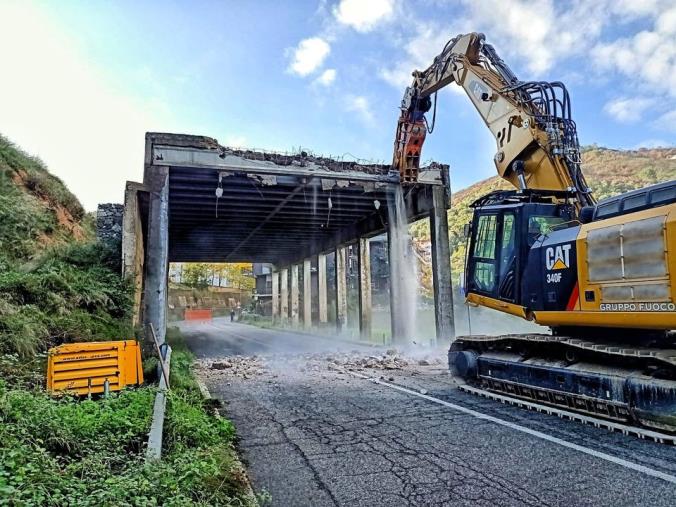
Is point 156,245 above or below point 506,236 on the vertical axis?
above

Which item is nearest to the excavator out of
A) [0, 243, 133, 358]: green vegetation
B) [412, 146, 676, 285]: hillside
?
[0, 243, 133, 358]: green vegetation

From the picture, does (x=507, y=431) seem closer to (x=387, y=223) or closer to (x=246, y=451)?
(x=246, y=451)

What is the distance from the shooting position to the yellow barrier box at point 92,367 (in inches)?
274

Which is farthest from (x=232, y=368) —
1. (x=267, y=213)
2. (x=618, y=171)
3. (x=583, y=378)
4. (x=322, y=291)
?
(x=618, y=171)

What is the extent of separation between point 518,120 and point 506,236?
2.37 meters

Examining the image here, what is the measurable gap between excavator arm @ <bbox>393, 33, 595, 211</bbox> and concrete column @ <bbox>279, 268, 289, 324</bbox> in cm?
2638

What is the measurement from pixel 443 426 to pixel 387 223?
45.1 feet

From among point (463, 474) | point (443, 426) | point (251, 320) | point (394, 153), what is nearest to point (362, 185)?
point (394, 153)

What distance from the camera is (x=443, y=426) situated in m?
6.02

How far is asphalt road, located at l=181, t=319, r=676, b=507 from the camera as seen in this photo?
3.92m

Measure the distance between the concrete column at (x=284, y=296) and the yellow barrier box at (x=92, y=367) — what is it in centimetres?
2818

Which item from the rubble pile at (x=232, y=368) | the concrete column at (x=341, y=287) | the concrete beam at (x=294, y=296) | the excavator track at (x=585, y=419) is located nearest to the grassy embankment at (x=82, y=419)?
the rubble pile at (x=232, y=368)

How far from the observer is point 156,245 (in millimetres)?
13961

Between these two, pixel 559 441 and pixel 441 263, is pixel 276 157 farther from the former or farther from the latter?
pixel 559 441
